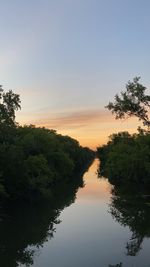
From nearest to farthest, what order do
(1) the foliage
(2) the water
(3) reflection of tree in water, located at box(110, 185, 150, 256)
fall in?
(2) the water < (3) reflection of tree in water, located at box(110, 185, 150, 256) < (1) the foliage

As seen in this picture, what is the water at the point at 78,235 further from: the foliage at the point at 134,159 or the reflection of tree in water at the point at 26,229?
the foliage at the point at 134,159

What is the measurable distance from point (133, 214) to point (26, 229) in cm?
1310

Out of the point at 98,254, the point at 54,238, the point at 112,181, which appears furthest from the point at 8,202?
the point at 112,181

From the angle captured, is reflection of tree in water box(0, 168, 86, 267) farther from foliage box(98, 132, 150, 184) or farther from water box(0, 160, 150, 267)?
foliage box(98, 132, 150, 184)

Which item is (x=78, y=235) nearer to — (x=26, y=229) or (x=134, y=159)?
(x=26, y=229)

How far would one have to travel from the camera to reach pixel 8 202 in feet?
186

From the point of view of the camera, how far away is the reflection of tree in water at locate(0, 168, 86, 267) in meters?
30.9

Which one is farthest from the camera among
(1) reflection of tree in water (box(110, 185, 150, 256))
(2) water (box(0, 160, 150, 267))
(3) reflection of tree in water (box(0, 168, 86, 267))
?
(1) reflection of tree in water (box(110, 185, 150, 256))

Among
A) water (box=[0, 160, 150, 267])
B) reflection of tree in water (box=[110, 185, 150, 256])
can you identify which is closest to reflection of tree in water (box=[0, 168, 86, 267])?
water (box=[0, 160, 150, 267])

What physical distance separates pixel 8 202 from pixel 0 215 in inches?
376

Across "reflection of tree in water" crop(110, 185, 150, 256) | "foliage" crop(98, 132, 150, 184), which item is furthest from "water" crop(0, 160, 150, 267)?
"foliage" crop(98, 132, 150, 184)

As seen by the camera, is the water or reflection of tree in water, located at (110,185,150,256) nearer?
the water

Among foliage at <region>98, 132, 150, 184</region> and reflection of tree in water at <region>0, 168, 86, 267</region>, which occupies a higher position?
foliage at <region>98, 132, 150, 184</region>

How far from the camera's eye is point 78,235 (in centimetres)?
3744
